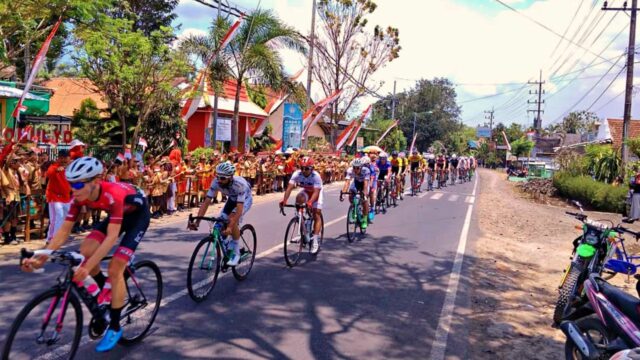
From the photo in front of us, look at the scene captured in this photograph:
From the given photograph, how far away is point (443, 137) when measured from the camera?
304ft

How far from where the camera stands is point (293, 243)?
8.73 metres

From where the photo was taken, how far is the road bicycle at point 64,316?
3961mm

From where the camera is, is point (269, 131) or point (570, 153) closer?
point (570, 153)

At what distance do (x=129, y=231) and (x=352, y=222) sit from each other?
6985mm

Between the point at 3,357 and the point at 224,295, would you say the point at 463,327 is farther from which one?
the point at 3,357

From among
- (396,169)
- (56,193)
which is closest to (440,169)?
(396,169)

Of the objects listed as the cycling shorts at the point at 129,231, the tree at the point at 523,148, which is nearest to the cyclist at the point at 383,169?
the cycling shorts at the point at 129,231

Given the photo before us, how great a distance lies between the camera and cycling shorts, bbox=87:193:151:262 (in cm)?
466

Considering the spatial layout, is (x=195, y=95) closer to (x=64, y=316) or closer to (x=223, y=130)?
(x=223, y=130)

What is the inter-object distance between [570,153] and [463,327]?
2701cm

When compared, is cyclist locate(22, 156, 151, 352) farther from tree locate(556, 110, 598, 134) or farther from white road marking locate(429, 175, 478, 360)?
tree locate(556, 110, 598, 134)

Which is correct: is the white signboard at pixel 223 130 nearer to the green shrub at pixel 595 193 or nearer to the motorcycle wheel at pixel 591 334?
the green shrub at pixel 595 193

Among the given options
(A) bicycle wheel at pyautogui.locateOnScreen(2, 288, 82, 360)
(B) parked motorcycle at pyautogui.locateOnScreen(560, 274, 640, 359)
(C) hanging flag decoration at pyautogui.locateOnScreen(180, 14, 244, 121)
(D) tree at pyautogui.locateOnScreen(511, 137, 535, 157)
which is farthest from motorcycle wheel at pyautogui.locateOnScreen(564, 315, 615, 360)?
(D) tree at pyautogui.locateOnScreen(511, 137, 535, 157)

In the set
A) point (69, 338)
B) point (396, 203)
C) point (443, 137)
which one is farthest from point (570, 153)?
point (443, 137)
